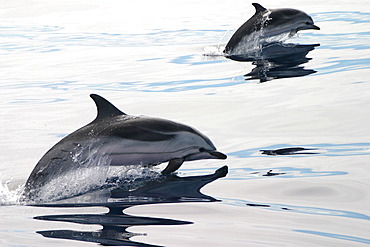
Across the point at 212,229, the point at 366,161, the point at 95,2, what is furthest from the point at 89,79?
the point at 95,2

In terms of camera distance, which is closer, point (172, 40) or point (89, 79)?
point (89, 79)

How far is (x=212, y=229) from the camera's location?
5297 mm

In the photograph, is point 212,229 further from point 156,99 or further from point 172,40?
point 172,40

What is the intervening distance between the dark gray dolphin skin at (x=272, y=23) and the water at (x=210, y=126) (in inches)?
20.7

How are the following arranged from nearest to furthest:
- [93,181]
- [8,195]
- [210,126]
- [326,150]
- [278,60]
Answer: [8,195] < [93,181] < [326,150] < [210,126] < [278,60]

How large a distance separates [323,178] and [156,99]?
518 cm

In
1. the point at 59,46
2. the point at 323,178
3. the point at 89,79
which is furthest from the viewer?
the point at 59,46

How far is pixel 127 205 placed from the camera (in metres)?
6.06

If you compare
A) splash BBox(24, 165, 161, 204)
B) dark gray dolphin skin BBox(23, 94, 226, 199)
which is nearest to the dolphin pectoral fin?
dark gray dolphin skin BBox(23, 94, 226, 199)

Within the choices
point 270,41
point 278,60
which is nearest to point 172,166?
point 278,60

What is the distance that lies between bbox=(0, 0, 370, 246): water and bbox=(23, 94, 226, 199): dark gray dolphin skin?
0.24 m

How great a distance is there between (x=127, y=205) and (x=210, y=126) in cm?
341

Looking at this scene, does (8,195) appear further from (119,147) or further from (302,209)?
(302,209)

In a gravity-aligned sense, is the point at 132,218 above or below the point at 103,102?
below
